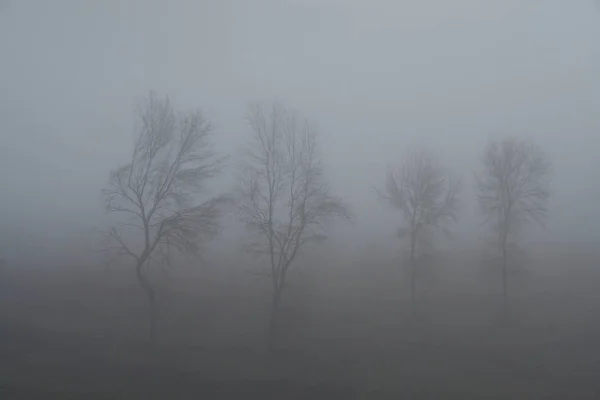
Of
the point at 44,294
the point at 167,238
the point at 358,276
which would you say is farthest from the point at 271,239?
the point at 44,294

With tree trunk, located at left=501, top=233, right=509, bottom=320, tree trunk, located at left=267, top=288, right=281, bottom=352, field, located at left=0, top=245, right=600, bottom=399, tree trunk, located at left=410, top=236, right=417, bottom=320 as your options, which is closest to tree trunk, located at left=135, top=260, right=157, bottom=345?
field, located at left=0, top=245, right=600, bottom=399

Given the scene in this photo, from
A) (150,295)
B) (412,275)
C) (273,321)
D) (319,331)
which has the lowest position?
(319,331)

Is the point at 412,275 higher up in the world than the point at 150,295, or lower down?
higher up

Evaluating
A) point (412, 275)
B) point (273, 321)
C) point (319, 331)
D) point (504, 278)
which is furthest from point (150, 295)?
point (504, 278)

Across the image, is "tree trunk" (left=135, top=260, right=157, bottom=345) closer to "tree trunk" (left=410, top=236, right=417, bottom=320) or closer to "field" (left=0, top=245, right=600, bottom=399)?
"field" (left=0, top=245, right=600, bottom=399)

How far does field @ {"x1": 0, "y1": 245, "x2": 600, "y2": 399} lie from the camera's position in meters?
12.5

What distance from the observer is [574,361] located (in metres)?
14.9

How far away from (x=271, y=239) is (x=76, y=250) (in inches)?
317

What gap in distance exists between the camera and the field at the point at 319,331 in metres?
12.5

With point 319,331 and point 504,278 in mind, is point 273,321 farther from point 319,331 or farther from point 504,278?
point 504,278

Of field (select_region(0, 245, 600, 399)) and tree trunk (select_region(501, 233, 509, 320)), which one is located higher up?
tree trunk (select_region(501, 233, 509, 320))

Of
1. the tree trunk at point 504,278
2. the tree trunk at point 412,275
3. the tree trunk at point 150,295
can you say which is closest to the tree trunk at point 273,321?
the tree trunk at point 150,295

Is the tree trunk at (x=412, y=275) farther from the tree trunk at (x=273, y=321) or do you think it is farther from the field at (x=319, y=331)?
the tree trunk at (x=273, y=321)

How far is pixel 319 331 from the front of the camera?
1670 centimetres
